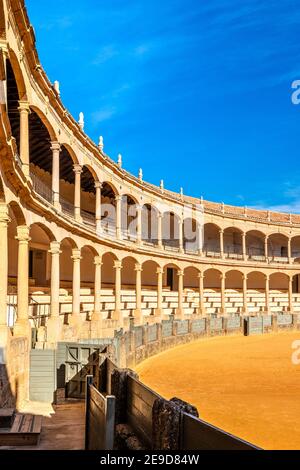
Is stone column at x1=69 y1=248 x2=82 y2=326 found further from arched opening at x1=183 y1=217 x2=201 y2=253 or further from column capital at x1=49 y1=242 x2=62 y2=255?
arched opening at x1=183 y1=217 x2=201 y2=253

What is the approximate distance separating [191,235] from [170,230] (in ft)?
5.80

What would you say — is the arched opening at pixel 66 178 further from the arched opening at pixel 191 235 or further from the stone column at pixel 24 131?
the arched opening at pixel 191 235

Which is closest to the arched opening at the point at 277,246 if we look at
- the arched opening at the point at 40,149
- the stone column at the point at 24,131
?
the arched opening at the point at 40,149

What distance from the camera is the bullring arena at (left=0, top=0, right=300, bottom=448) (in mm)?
11469

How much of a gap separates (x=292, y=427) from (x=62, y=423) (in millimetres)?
4241

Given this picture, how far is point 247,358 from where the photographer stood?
19891 millimetres

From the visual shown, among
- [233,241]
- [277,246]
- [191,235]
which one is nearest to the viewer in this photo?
[191,235]

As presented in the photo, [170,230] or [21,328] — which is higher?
[170,230]

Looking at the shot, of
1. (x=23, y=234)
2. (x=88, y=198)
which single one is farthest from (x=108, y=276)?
(x=23, y=234)

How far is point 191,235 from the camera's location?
126ft

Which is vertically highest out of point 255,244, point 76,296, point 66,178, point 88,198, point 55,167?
point 66,178

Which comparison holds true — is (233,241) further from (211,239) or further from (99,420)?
(99,420)
